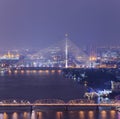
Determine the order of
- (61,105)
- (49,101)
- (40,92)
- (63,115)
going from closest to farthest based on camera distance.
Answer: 1. (63,115)
2. (61,105)
3. (49,101)
4. (40,92)

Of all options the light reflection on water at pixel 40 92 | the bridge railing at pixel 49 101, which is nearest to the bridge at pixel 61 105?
the bridge railing at pixel 49 101

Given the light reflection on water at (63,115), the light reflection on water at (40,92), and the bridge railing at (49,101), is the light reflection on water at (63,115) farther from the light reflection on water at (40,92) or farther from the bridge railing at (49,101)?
the bridge railing at (49,101)

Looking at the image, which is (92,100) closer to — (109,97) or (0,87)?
(109,97)

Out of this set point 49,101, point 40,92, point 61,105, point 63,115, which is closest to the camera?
point 63,115

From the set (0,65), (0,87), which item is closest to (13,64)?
(0,65)

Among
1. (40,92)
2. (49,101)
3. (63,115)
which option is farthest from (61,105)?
(40,92)

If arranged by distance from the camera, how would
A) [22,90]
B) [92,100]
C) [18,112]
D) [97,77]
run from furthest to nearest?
[97,77]
[22,90]
[92,100]
[18,112]

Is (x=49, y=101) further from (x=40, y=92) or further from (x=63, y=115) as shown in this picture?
(x=40, y=92)

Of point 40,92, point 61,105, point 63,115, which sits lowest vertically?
point 63,115

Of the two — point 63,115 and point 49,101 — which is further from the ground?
point 49,101

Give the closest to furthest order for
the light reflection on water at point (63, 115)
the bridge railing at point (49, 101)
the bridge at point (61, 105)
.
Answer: the light reflection on water at point (63, 115) → the bridge at point (61, 105) → the bridge railing at point (49, 101)

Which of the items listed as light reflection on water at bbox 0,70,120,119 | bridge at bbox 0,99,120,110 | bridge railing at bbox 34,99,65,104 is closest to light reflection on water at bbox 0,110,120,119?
light reflection on water at bbox 0,70,120,119
